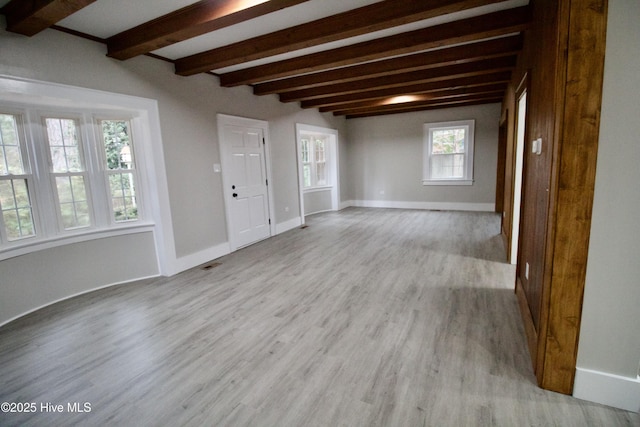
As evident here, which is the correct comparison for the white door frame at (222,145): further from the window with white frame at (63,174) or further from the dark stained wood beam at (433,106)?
the dark stained wood beam at (433,106)

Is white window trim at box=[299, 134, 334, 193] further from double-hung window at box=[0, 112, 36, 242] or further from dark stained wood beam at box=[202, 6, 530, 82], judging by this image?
double-hung window at box=[0, 112, 36, 242]

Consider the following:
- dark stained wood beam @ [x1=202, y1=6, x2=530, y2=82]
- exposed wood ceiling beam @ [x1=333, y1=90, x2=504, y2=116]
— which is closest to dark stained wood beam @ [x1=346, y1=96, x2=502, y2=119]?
exposed wood ceiling beam @ [x1=333, y1=90, x2=504, y2=116]

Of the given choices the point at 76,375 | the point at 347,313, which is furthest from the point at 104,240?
the point at 347,313

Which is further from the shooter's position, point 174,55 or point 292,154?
point 292,154

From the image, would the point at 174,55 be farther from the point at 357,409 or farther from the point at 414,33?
the point at 357,409

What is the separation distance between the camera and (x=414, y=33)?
3.18m

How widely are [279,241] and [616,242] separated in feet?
14.6

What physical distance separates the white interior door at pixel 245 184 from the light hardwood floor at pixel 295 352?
1.21 metres

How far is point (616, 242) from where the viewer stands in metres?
1.51

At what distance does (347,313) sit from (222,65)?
310cm

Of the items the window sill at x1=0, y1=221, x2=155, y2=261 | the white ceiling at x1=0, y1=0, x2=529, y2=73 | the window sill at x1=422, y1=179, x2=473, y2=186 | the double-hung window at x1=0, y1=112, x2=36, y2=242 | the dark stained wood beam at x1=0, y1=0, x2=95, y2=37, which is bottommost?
the window sill at x1=0, y1=221, x2=155, y2=261

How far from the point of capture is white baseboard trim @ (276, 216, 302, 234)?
5948 mm

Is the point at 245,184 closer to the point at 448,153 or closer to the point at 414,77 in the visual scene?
the point at 414,77

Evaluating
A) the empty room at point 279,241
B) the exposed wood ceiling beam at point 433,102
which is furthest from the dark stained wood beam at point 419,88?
the exposed wood ceiling beam at point 433,102
